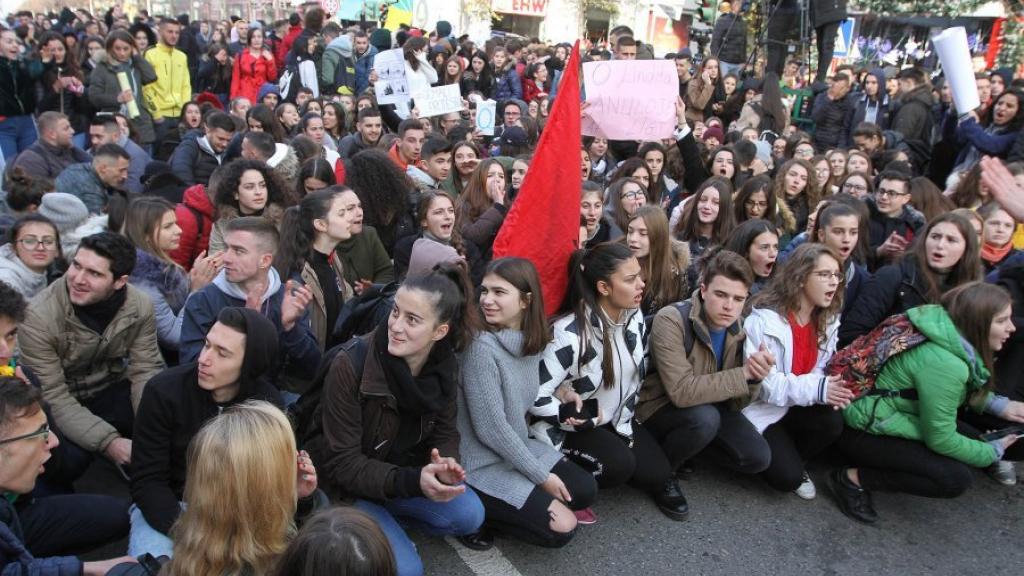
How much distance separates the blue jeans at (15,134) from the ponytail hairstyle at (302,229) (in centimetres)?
509

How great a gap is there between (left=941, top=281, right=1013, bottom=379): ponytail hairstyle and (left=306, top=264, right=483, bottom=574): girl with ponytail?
249 centimetres

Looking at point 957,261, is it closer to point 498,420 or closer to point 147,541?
point 498,420

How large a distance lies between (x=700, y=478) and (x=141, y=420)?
2.86 m

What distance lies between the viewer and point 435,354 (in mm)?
3143

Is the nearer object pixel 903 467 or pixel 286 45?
pixel 903 467

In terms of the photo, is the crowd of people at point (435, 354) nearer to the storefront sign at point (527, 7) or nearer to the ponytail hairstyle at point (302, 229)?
the ponytail hairstyle at point (302, 229)

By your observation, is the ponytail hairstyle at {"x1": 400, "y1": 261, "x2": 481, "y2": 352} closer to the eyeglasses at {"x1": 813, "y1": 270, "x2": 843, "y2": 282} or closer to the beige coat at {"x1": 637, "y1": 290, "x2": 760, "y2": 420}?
Answer: the beige coat at {"x1": 637, "y1": 290, "x2": 760, "y2": 420}

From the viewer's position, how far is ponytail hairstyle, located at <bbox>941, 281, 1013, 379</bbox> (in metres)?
3.69

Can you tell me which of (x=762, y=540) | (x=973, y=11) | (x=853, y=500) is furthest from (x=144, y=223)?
(x=973, y=11)

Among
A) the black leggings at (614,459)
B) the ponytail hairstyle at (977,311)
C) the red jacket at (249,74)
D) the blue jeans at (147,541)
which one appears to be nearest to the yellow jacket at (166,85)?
the red jacket at (249,74)

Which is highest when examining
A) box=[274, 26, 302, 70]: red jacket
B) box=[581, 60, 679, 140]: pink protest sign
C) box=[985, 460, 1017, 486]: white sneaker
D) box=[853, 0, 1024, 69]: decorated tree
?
box=[853, 0, 1024, 69]: decorated tree

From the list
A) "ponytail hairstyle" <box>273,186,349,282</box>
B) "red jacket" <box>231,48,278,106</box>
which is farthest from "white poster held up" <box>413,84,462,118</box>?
"ponytail hairstyle" <box>273,186,349,282</box>

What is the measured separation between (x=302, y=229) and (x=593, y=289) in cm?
169

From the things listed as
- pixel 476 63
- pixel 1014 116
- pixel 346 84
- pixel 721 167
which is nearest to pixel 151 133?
pixel 346 84
